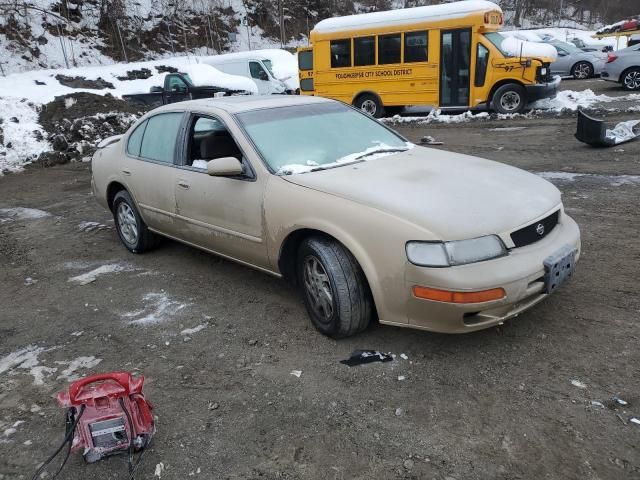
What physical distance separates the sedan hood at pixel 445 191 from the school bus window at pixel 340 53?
11259 mm

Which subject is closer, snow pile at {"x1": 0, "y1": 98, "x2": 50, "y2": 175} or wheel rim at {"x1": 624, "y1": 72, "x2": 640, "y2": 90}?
snow pile at {"x1": 0, "y1": 98, "x2": 50, "y2": 175}

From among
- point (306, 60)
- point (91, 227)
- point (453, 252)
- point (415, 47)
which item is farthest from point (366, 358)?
point (306, 60)

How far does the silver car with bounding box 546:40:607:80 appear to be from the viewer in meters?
20.2

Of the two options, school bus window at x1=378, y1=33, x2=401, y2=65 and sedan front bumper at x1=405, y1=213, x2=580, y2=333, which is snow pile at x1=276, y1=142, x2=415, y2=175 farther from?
school bus window at x1=378, y1=33, x2=401, y2=65

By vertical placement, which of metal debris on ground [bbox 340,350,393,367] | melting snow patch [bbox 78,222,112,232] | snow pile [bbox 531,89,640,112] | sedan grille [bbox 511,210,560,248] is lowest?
melting snow patch [bbox 78,222,112,232]

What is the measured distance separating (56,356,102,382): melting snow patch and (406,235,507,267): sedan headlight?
2.18 meters

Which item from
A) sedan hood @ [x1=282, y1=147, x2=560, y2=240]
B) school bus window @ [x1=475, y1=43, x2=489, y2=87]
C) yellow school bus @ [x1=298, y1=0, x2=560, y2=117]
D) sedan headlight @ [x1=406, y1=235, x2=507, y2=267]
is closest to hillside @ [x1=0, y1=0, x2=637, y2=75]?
yellow school bus @ [x1=298, y1=0, x2=560, y2=117]

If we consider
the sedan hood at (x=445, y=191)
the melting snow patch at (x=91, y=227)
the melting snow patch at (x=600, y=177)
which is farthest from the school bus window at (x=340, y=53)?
the sedan hood at (x=445, y=191)

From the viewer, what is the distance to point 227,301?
4289mm

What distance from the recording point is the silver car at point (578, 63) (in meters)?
20.2

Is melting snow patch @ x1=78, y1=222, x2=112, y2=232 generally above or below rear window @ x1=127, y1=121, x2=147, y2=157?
below

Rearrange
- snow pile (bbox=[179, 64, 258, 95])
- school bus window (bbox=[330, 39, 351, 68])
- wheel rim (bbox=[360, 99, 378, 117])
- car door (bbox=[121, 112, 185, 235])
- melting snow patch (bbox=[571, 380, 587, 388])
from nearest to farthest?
melting snow patch (bbox=[571, 380, 587, 388])
car door (bbox=[121, 112, 185, 235])
school bus window (bbox=[330, 39, 351, 68])
wheel rim (bbox=[360, 99, 378, 117])
snow pile (bbox=[179, 64, 258, 95])

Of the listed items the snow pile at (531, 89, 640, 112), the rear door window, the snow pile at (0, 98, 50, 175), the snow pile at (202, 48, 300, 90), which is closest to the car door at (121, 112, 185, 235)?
the rear door window

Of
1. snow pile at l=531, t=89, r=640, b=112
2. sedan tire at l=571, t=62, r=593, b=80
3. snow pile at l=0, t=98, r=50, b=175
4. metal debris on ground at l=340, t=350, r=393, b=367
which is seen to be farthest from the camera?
sedan tire at l=571, t=62, r=593, b=80
